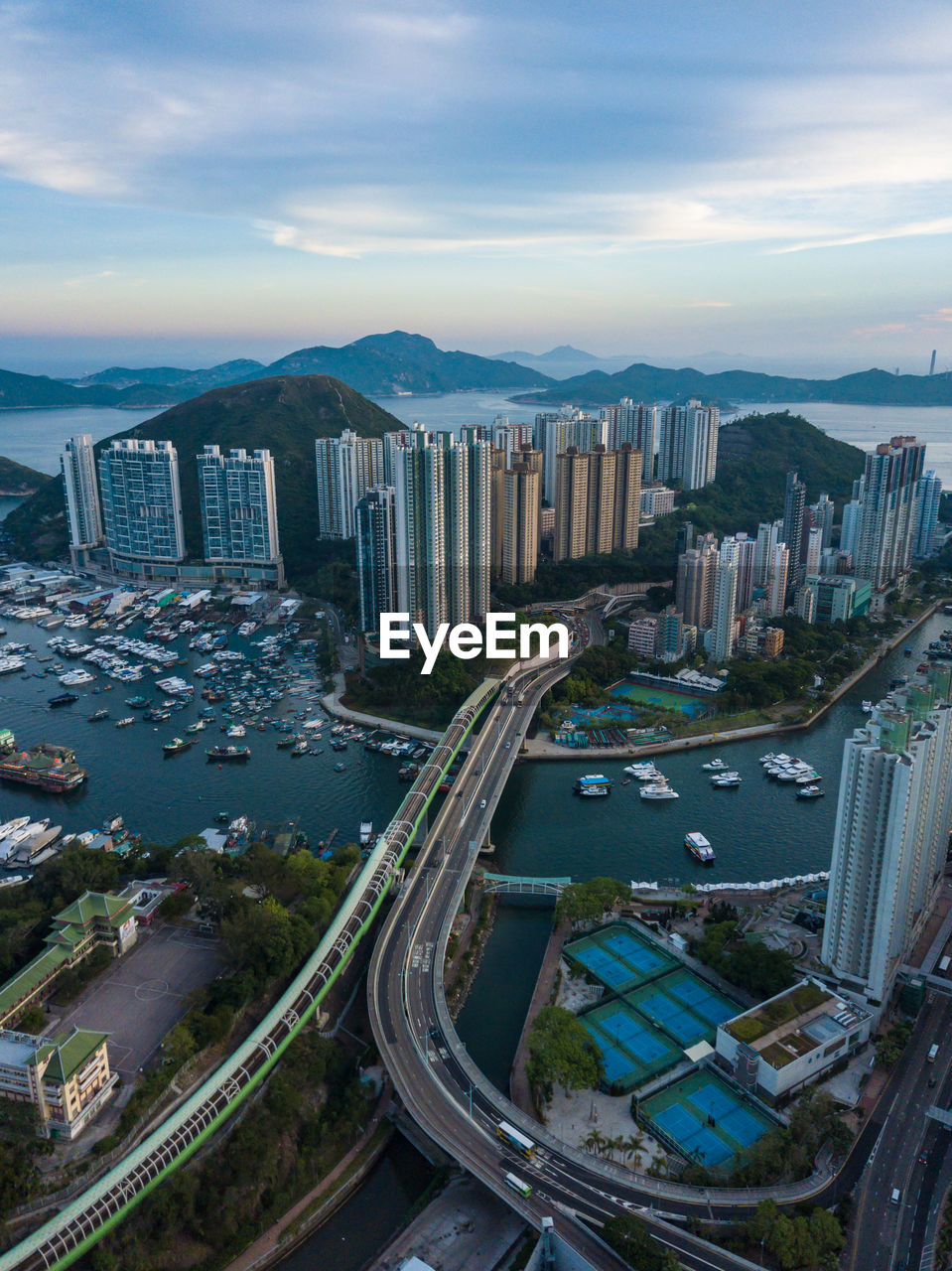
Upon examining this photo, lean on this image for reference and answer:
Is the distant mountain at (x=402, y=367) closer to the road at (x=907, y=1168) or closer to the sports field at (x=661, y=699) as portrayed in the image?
the sports field at (x=661, y=699)

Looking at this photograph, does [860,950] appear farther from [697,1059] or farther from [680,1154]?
[680,1154]

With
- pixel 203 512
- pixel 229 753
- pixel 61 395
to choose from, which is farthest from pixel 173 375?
pixel 229 753

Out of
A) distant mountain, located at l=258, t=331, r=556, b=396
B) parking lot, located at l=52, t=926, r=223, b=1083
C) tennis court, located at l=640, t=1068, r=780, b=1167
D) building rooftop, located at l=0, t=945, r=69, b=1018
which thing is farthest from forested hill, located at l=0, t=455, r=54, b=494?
tennis court, located at l=640, t=1068, r=780, b=1167

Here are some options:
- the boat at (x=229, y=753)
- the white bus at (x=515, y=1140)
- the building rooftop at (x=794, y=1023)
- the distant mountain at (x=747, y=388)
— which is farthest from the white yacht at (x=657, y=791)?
the distant mountain at (x=747, y=388)

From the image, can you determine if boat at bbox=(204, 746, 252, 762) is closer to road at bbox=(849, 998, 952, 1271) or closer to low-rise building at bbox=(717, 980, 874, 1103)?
low-rise building at bbox=(717, 980, 874, 1103)

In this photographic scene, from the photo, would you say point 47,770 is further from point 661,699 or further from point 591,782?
point 661,699

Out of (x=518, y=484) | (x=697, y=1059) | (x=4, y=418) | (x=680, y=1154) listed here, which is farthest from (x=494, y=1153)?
(x=4, y=418)
